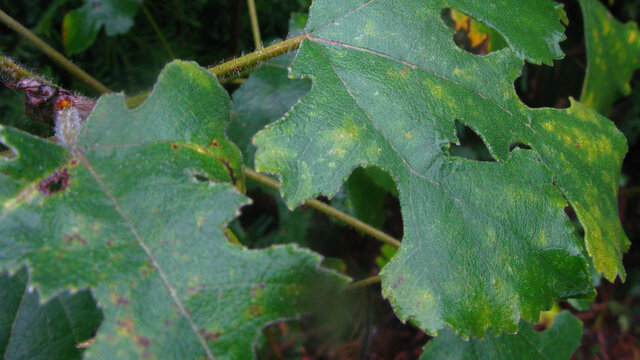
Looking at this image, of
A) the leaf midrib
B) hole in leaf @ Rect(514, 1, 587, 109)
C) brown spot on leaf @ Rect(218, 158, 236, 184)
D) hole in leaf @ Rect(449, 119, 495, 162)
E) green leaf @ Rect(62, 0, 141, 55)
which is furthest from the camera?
hole in leaf @ Rect(514, 1, 587, 109)

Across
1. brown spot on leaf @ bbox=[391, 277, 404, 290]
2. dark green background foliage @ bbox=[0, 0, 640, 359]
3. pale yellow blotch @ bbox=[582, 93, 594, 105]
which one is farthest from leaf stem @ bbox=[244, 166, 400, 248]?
pale yellow blotch @ bbox=[582, 93, 594, 105]

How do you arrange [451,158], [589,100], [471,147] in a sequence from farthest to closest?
[471,147] → [589,100] → [451,158]

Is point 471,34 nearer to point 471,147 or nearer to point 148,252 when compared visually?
point 471,147

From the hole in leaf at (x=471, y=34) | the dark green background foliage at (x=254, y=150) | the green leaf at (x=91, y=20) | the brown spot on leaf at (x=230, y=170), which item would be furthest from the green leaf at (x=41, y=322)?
the hole in leaf at (x=471, y=34)

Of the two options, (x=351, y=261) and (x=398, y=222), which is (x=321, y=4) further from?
(x=398, y=222)

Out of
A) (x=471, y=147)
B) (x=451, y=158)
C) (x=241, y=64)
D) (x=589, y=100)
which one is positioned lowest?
(x=471, y=147)

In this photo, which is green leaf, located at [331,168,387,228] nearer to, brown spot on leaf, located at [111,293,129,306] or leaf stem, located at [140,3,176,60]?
leaf stem, located at [140,3,176,60]

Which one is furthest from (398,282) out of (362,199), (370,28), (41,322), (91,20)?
(91,20)
